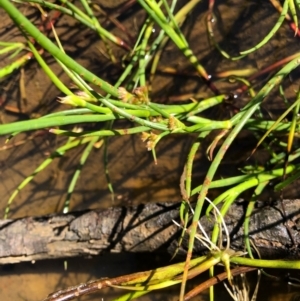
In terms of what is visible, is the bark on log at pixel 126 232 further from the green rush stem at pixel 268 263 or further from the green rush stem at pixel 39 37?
the green rush stem at pixel 39 37

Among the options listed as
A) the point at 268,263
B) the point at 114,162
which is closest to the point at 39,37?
the point at 268,263

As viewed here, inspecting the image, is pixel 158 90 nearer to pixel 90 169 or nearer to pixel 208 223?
pixel 90 169

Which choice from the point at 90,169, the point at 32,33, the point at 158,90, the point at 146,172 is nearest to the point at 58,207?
the point at 90,169

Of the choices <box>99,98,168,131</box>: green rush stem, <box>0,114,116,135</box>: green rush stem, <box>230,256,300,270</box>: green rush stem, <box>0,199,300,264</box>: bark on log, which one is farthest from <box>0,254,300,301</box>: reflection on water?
<box>0,114,116,135</box>: green rush stem

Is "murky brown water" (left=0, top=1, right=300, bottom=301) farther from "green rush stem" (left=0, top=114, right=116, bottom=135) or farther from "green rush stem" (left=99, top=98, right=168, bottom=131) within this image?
"green rush stem" (left=0, top=114, right=116, bottom=135)

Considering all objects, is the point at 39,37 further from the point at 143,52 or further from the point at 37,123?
the point at 143,52
